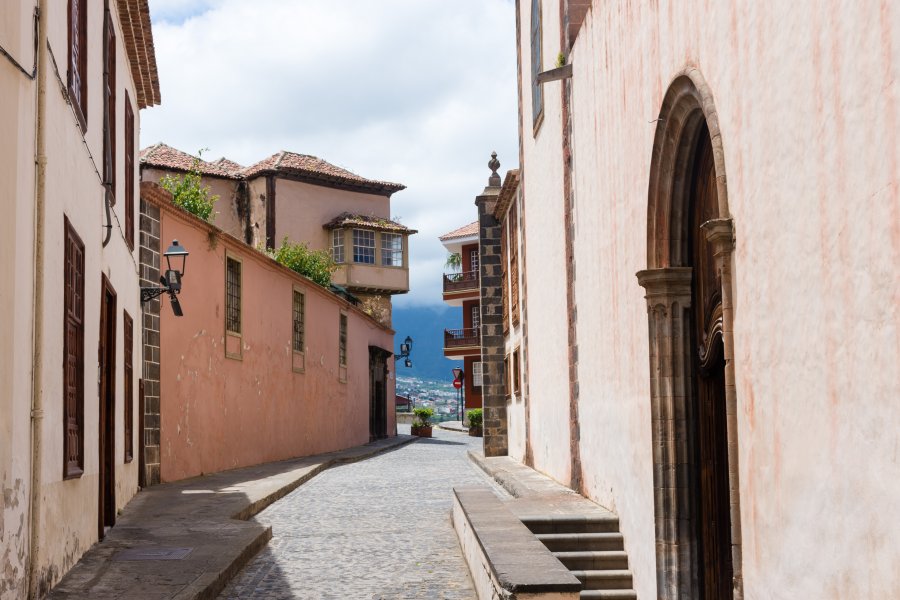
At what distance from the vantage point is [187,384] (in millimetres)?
17844

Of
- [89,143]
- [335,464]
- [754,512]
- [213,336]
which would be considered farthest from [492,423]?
[754,512]

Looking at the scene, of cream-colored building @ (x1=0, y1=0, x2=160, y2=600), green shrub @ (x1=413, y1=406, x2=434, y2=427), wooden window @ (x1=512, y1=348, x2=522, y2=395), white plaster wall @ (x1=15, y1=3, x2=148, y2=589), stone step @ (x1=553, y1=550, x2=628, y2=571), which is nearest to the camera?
cream-colored building @ (x1=0, y1=0, x2=160, y2=600)

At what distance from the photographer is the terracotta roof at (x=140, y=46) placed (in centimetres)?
1294

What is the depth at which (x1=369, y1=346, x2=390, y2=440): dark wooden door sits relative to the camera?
1505 inches

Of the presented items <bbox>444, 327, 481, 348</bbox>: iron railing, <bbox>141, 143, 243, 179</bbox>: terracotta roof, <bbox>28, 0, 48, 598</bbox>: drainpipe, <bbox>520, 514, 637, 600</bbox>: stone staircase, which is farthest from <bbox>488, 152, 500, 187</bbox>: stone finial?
<bbox>444, 327, 481, 348</bbox>: iron railing

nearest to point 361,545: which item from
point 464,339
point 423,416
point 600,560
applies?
point 600,560

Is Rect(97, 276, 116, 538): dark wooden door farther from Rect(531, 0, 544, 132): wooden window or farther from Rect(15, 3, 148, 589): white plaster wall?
Rect(531, 0, 544, 132): wooden window

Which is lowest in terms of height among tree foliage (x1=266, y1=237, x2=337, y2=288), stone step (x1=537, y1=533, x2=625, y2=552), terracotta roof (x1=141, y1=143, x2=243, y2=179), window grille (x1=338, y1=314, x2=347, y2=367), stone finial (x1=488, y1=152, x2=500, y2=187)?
stone step (x1=537, y1=533, x2=625, y2=552)

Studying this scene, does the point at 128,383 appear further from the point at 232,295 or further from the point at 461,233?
the point at 461,233

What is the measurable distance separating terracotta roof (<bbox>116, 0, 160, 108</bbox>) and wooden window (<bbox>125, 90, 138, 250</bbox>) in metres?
0.49

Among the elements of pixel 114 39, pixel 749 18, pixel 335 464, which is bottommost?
pixel 335 464

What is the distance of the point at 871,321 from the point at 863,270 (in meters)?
0.21

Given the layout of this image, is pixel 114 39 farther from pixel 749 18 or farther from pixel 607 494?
pixel 749 18

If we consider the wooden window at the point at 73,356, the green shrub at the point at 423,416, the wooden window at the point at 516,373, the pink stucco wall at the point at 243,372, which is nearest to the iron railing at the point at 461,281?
the green shrub at the point at 423,416
